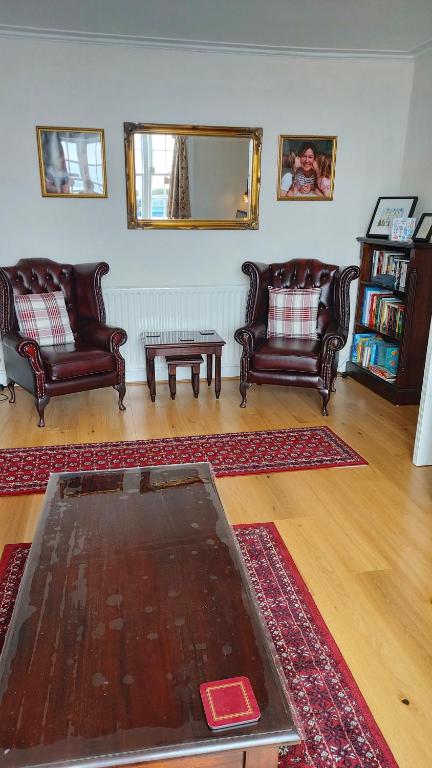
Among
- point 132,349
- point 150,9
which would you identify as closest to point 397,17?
point 150,9

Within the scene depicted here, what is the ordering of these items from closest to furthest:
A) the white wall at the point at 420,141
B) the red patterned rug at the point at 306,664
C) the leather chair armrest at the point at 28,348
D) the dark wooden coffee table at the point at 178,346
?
the red patterned rug at the point at 306,664 → the leather chair armrest at the point at 28,348 → the dark wooden coffee table at the point at 178,346 → the white wall at the point at 420,141

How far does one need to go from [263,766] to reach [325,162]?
4434mm

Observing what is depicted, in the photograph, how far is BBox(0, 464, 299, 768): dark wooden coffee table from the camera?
1.10m

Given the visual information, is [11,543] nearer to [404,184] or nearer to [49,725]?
[49,725]

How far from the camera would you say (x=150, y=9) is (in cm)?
343

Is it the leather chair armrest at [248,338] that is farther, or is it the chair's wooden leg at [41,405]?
the leather chair armrest at [248,338]

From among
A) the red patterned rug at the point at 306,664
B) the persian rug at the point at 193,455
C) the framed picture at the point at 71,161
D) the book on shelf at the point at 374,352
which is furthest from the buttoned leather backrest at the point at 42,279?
the book on shelf at the point at 374,352

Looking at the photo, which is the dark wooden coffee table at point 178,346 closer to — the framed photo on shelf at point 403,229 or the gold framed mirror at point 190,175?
the gold framed mirror at point 190,175

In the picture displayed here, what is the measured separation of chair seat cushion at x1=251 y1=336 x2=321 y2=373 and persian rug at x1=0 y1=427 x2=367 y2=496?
0.54 meters

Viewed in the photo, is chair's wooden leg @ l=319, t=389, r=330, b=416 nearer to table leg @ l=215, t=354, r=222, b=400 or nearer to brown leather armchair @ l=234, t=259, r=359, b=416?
brown leather armchair @ l=234, t=259, r=359, b=416

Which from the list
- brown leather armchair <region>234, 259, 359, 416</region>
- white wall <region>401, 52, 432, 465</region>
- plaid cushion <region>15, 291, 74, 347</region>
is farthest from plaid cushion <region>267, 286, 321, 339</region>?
plaid cushion <region>15, 291, 74, 347</region>

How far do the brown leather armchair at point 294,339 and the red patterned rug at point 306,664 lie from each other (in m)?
1.68

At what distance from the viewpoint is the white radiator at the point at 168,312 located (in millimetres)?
4480

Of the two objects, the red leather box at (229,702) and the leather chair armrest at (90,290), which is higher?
the leather chair armrest at (90,290)
